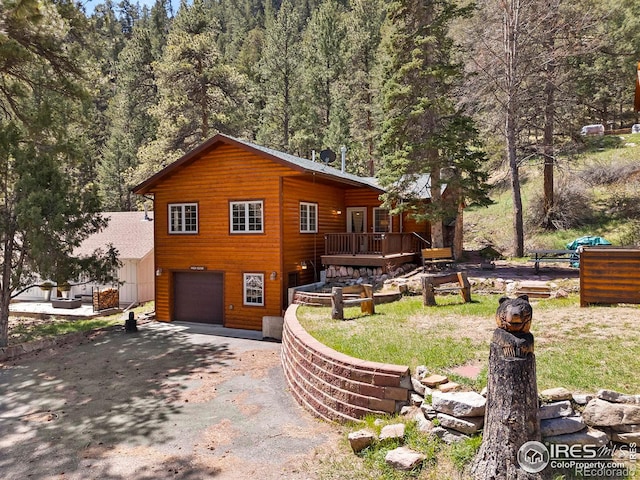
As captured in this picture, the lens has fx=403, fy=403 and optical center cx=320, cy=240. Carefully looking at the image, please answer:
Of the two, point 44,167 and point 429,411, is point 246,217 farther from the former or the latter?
point 429,411

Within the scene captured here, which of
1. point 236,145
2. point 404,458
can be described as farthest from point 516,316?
point 236,145

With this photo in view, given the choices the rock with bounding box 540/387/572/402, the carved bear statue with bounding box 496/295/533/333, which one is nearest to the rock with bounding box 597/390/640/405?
the rock with bounding box 540/387/572/402

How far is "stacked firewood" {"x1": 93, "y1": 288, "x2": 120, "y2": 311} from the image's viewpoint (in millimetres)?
18359

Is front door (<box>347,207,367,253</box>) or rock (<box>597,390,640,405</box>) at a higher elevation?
front door (<box>347,207,367,253</box>)

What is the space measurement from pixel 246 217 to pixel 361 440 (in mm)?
10166

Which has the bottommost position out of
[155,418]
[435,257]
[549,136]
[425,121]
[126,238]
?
[155,418]

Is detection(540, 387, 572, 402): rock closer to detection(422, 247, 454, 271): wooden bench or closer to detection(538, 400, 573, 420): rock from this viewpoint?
detection(538, 400, 573, 420): rock

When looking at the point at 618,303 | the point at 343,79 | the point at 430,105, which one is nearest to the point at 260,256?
the point at 430,105

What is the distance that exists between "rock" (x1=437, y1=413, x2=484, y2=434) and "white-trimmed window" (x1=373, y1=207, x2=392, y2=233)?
1327cm

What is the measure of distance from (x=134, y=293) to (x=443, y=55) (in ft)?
58.0

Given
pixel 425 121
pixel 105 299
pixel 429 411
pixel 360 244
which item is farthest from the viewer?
pixel 105 299

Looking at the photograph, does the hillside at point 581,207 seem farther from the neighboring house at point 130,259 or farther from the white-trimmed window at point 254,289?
the neighboring house at point 130,259

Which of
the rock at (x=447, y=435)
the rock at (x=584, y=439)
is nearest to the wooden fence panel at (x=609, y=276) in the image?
the rock at (x=584, y=439)

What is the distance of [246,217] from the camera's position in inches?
558
